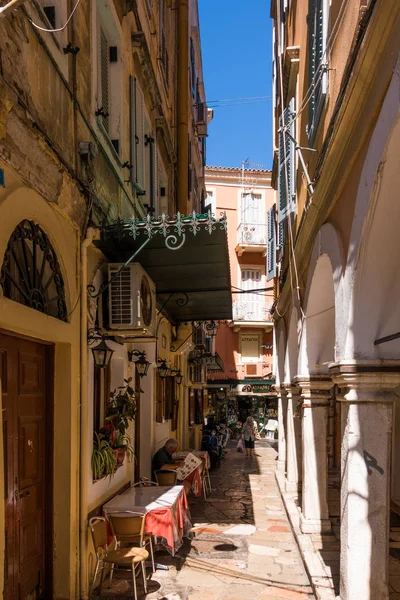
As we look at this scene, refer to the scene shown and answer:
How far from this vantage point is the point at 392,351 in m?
4.78

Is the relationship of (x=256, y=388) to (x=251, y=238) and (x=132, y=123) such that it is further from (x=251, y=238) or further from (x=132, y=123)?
(x=132, y=123)

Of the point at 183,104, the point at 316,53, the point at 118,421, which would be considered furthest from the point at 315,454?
the point at 183,104

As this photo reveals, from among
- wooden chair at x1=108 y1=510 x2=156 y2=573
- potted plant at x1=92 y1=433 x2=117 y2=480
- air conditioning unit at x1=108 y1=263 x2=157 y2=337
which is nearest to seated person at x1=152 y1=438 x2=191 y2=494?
potted plant at x1=92 y1=433 x2=117 y2=480

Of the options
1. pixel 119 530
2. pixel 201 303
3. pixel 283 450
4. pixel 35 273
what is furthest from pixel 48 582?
pixel 283 450

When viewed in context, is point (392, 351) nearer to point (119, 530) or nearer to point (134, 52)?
point (119, 530)

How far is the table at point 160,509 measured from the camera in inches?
260

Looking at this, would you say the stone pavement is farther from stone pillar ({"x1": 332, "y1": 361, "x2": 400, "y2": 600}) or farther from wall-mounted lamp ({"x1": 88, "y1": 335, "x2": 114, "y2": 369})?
wall-mounted lamp ({"x1": 88, "y1": 335, "x2": 114, "y2": 369})

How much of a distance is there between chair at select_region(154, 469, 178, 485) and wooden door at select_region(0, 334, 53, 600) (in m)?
4.29

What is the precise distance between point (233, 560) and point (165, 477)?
2.27m

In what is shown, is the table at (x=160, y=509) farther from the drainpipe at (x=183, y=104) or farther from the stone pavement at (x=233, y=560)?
the drainpipe at (x=183, y=104)

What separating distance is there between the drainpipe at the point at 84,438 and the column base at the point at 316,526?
3.80 m

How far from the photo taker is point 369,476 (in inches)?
187

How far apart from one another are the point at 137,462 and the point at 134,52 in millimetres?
6760

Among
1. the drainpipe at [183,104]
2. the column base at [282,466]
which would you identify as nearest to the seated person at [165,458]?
the column base at [282,466]
